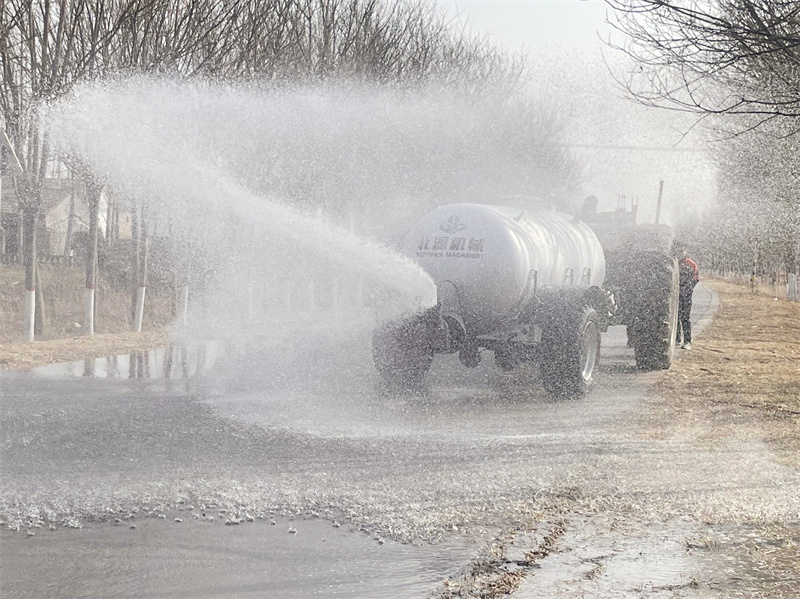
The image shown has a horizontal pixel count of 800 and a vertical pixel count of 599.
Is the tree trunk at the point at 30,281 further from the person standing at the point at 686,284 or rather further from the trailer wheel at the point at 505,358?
the person standing at the point at 686,284

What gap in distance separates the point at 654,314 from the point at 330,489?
800cm

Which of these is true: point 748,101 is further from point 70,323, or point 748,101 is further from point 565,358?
point 70,323

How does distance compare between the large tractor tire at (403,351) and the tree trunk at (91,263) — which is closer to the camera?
the large tractor tire at (403,351)

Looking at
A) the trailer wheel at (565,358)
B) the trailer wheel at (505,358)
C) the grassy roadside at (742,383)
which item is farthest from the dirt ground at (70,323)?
the grassy roadside at (742,383)

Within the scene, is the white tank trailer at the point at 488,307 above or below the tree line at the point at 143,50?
below

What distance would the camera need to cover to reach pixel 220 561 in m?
5.08

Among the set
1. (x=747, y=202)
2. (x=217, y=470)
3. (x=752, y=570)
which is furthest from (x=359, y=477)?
(x=747, y=202)

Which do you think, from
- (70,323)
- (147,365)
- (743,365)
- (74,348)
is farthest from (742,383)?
(70,323)

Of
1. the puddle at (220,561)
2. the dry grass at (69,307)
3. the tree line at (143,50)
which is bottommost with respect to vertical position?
the puddle at (220,561)

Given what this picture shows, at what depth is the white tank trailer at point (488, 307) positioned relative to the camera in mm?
10531

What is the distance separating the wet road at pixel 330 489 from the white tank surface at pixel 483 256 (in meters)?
1.08

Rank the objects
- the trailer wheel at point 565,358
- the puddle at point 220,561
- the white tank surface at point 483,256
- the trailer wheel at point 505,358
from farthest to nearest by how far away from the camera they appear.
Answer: the trailer wheel at point 505,358 < the trailer wheel at point 565,358 < the white tank surface at point 483,256 < the puddle at point 220,561

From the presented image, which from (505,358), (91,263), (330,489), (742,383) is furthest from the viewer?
(91,263)

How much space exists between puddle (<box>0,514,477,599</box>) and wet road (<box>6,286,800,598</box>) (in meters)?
0.02
